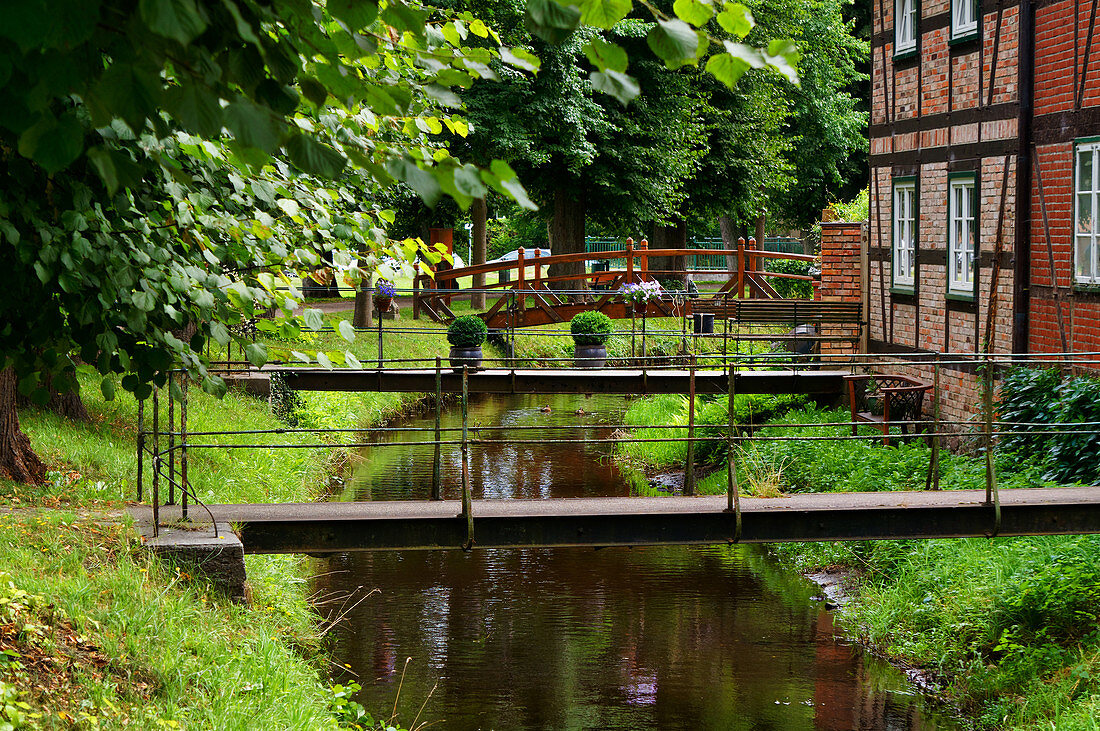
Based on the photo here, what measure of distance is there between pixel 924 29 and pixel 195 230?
1308cm

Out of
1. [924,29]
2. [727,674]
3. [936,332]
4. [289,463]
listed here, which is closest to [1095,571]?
[727,674]

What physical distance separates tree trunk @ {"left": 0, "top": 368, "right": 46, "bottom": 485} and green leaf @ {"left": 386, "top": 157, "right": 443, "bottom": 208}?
8.01 m

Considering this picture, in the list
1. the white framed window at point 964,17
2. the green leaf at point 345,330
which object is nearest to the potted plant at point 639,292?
the white framed window at point 964,17

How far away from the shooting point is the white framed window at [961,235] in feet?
48.3

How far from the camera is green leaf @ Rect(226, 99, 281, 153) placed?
2.36 metres

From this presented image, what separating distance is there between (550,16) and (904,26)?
15428mm

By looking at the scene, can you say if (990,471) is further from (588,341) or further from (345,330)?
(588,341)

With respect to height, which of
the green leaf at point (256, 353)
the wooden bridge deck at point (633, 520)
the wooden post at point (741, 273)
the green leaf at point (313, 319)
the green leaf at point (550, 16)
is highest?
the wooden post at point (741, 273)

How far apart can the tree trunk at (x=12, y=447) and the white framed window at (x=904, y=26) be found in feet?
40.0

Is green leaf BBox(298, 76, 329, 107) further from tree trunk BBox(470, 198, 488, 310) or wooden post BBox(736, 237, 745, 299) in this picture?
tree trunk BBox(470, 198, 488, 310)

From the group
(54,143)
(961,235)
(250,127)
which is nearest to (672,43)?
(250,127)

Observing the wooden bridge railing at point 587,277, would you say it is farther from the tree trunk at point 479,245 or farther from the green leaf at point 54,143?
the green leaf at point 54,143

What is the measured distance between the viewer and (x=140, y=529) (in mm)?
7930

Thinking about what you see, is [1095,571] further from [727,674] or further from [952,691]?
[727,674]
